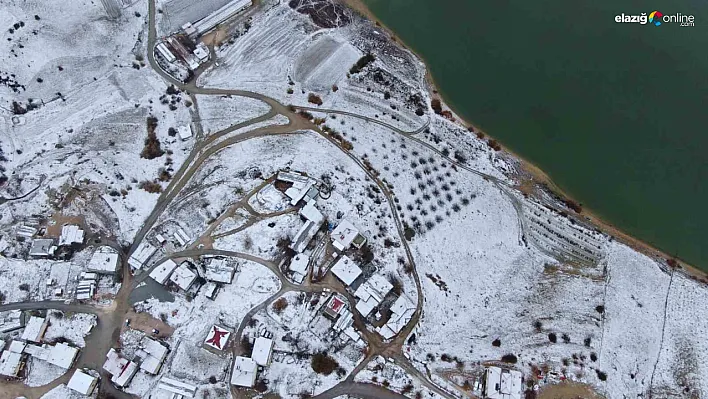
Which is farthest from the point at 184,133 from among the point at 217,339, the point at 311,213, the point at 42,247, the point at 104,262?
the point at 217,339

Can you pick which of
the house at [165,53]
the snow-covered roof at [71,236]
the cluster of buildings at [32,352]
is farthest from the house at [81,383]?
the house at [165,53]

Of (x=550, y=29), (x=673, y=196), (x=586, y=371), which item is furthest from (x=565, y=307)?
(x=550, y=29)

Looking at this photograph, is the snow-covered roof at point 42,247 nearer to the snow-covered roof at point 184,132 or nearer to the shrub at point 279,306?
the snow-covered roof at point 184,132

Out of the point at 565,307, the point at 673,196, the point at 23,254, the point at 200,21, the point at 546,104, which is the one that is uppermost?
the point at 546,104

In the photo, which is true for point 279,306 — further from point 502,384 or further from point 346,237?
point 502,384

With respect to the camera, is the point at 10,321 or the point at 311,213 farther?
the point at 311,213

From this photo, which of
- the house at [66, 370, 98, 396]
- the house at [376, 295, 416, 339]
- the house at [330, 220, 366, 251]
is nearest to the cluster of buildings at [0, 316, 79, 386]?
the house at [66, 370, 98, 396]

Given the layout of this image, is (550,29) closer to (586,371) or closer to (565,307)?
(565,307)
